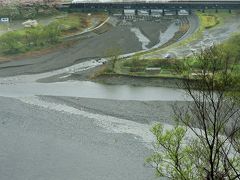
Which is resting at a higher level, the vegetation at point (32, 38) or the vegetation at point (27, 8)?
the vegetation at point (27, 8)

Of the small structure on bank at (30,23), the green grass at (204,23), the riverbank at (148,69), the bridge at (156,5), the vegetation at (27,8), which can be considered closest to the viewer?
the riverbank at (148,69)

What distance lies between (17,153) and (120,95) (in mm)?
11349

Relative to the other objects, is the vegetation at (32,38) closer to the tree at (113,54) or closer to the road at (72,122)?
the road at (72,122)

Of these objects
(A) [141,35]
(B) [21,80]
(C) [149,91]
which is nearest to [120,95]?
(C) [149,91]

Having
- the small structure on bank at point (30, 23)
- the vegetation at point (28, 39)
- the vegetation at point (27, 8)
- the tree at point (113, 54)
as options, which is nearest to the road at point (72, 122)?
the tree at point (113, 54)

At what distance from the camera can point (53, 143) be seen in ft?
88.1

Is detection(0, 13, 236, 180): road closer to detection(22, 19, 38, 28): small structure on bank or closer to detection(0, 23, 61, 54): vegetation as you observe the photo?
detection(0, 23, 61, 54): vegetation

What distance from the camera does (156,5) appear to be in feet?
200

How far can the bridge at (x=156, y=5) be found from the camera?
5862 centimetres

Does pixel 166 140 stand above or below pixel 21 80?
above

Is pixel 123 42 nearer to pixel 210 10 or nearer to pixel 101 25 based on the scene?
pixel 101 25

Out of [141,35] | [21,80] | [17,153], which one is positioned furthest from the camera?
[141,35]

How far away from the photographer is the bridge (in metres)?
58.6

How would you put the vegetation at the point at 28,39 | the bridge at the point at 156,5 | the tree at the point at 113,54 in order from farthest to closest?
the bridge at the point at 156,5
the vegetation at the point at 28,39
the tree at the point at 113,54
